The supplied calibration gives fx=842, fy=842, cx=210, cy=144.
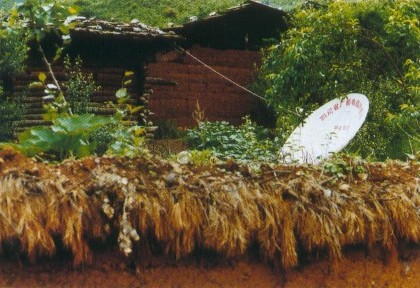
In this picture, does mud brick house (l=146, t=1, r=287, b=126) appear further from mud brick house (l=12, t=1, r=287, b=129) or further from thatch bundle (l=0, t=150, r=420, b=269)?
thatch bundle (l=0, t=150, r=420, b=269)

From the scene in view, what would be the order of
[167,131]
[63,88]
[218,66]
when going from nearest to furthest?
[63,88]
[167,131]
[218,66]

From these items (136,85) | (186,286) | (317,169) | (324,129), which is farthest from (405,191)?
(136,85)

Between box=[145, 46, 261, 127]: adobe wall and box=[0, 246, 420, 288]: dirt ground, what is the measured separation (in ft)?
32.7

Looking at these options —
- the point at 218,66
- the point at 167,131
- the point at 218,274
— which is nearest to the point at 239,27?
the point at 218,66

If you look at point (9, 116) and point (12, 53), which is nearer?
point (12, 53)

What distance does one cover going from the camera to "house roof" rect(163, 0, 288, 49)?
14.4 meters

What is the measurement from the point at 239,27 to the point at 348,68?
672 cm

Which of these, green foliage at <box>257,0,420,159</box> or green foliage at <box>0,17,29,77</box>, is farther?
green foliage at <box>0,17,29,77</box>

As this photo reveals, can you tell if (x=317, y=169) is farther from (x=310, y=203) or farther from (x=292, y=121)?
(x=292, y=121)

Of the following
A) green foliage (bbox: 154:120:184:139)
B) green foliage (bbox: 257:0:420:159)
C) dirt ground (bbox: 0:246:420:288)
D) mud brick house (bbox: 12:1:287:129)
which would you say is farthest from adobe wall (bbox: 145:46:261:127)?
dirt ground (bbox: 0:246:420:288)

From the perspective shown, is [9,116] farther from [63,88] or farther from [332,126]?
[332,126]

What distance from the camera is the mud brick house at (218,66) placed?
14327mm

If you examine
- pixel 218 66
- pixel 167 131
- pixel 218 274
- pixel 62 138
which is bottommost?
pixel 167 131

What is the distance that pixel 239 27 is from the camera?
590 inches
